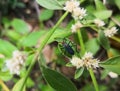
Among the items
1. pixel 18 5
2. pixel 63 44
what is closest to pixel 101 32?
pixel 63 44

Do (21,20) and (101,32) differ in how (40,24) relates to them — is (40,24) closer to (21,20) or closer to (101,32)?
(21,20)

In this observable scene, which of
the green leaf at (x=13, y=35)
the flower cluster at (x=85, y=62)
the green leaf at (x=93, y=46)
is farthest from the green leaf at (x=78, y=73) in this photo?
the green leaf at (x=13, y=35)

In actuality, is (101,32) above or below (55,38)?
below

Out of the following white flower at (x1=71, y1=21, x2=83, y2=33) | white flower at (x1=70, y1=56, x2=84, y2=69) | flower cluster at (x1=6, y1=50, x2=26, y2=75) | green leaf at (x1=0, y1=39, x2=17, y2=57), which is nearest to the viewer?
flower cluster at (x1=6, y1=50, x2=26, y2=75)

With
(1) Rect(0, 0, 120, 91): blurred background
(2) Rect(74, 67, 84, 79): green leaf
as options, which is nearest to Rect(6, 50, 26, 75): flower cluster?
(2) Rect(74, 67, 84, 79): green leaf

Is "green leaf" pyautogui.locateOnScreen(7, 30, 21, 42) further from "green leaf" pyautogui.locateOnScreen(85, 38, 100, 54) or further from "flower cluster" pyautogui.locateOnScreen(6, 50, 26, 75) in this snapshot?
"flower cluster" pyautogui.locateOnScreen(6, 50, 26, 75)

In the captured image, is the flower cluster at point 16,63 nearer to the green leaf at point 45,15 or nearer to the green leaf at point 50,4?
the green leaf at point 50,4
